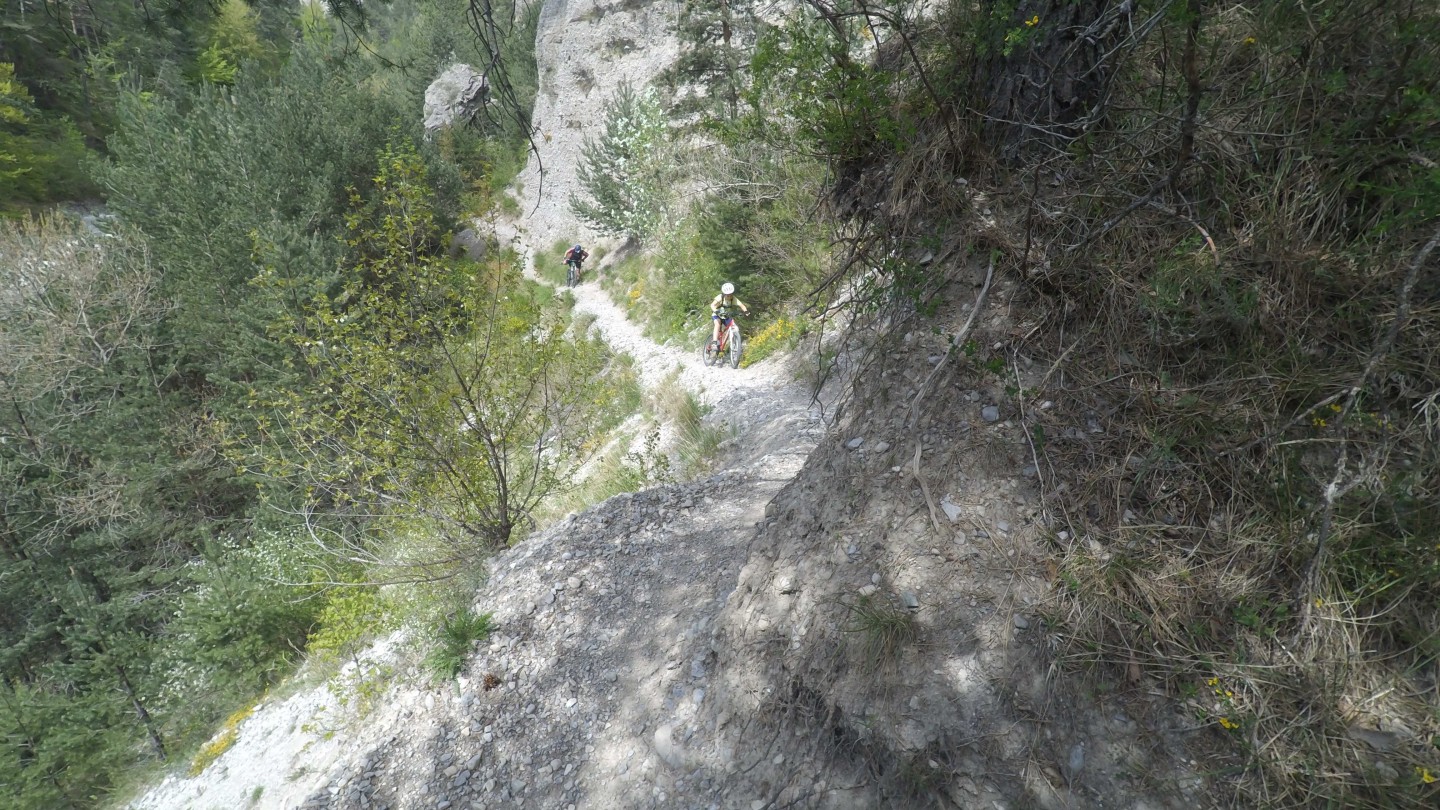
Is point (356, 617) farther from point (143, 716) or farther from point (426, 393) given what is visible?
point (143, 716)

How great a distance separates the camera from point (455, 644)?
430cm

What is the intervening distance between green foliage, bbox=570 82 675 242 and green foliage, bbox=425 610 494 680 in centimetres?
1469

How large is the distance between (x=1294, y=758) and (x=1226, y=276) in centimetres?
153

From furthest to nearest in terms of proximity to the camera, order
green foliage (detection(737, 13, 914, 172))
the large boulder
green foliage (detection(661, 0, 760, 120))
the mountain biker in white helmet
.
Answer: the large boulder, green foliage (detection(661, 0, 760, 120)), the mountain biker in white helmet, green foliage (detection(737, 13, 914, 172))

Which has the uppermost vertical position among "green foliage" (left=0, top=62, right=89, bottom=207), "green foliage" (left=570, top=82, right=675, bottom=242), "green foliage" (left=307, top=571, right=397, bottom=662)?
"green foliage" (left=0, top=62, right=89, bottom=207)

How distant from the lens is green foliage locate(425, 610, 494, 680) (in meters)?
4.25

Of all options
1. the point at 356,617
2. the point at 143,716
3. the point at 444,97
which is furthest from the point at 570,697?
the point at 444,97

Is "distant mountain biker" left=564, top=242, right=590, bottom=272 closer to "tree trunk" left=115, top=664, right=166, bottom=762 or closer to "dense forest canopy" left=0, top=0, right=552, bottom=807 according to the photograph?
"dense forest canopy" left=0, top=0, right=552, bottom=807

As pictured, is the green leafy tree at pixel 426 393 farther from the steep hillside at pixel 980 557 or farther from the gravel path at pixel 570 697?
the steep hillside at pixel 980 557

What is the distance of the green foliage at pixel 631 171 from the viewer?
1798cm

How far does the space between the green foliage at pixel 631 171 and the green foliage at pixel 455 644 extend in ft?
48.2

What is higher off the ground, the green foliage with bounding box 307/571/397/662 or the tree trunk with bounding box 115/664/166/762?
the green foliage with bounding box 307/571/397/662

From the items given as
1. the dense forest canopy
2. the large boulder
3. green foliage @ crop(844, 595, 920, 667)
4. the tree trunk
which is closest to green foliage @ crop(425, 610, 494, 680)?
the dense forest canopy

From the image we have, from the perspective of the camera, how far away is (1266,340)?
1993 mm
